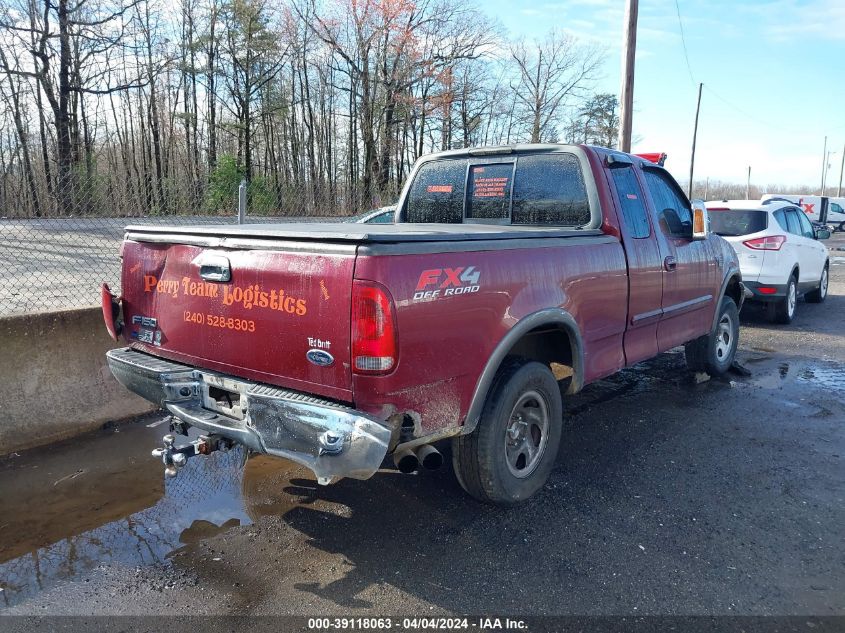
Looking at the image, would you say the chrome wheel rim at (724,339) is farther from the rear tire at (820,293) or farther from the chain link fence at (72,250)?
the chain link fence at (72,250)

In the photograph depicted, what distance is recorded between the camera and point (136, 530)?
3523mm

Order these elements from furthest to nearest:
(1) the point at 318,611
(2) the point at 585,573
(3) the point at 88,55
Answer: (3) the point at 88,55 → (2) the point at 585,573 → (1) the point at 318,611

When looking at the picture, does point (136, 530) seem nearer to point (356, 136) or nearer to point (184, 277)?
point (184, 277)

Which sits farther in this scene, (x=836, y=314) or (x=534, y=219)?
(x=836, y=314)

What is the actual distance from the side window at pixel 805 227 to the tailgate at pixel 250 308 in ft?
32.8

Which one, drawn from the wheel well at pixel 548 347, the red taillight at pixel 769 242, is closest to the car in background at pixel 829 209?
the red taillight at pixel 769 242

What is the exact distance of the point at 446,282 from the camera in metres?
2.96

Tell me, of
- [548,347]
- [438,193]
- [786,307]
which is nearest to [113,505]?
[548,347]

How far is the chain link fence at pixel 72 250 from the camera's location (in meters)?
8.95

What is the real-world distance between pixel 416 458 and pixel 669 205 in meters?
3.61

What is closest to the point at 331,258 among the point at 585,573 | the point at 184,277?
the point at 184,277

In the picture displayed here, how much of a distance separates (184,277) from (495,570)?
2253 millimetres

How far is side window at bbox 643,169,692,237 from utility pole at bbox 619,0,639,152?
671 cm

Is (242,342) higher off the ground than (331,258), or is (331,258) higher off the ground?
(331,258)
